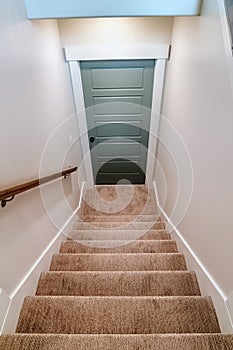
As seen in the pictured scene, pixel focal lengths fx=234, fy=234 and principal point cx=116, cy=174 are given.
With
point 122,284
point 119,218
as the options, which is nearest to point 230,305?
point 122,284

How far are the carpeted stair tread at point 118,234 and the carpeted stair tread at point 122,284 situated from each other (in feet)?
2.75

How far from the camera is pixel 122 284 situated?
149 cm

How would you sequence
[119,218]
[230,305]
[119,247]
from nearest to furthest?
[230,305], [119,247], [119,218]

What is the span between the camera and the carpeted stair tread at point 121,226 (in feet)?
8.93

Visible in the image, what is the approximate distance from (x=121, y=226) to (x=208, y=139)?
5.45 ft

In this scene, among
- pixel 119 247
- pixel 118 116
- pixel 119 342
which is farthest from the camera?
pixel 118 116

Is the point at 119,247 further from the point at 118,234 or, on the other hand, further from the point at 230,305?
the point at 230,305

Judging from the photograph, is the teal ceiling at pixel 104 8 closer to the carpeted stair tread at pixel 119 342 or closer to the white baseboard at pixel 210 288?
the white baseboard at pixel 210 288

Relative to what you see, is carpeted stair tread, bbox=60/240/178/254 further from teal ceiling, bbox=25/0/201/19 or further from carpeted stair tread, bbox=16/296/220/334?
teal ceiling, bbox=25/0/201/19

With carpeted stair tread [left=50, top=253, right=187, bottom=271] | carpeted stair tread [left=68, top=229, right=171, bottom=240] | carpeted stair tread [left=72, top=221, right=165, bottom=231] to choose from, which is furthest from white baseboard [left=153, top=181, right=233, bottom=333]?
carpeted stair tread [left=72, top=221, right=165, bottom=231]

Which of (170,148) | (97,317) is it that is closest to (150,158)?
(170,148)

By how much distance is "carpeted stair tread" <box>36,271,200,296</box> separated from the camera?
1.46m

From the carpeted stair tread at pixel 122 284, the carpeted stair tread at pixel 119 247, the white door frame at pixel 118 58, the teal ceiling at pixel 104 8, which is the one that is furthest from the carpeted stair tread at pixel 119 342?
the white door frame at pixel 118 58

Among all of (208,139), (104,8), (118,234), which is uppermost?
(104,8)
